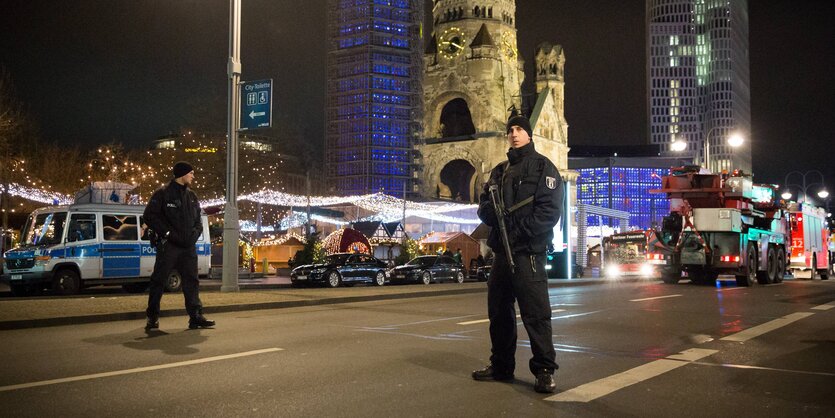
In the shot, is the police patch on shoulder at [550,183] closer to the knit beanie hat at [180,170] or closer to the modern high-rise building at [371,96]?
the knit beanie hat at [180,170]

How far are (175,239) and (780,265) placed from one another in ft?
78.3

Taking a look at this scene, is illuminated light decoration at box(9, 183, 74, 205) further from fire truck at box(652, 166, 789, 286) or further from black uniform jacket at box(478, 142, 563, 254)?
black uniform jacket at box(478, 142, 563, 254)

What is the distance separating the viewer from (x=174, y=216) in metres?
8.98

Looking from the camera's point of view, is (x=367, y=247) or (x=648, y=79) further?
(x=648, y=79)

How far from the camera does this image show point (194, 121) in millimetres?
51688

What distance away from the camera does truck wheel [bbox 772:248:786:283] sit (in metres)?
25.9

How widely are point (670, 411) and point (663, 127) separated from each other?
176 meters

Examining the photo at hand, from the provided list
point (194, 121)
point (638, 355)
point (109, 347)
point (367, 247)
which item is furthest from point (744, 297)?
point (194, 121)

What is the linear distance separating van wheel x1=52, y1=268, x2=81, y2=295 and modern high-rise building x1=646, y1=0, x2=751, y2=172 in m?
163

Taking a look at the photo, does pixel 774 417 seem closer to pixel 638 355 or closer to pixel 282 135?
pixel 638 355

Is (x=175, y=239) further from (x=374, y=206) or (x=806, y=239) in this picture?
(x=374, y=206)

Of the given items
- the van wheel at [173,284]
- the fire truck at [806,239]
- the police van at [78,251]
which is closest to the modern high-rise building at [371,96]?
the fire truck at [806,239]

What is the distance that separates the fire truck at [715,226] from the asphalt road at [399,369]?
41.1ft

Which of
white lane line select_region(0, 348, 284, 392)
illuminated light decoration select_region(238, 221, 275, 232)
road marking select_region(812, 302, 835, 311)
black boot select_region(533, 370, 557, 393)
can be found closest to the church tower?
illuminated light decoration select_region(238, 221, 275, 232)
